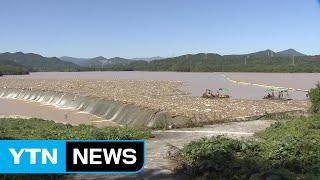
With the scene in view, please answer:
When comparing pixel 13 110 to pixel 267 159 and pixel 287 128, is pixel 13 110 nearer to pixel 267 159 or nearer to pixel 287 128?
pixel 287 128

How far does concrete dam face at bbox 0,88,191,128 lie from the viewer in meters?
29.9

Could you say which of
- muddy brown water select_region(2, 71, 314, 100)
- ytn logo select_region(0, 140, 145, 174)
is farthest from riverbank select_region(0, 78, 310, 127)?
ytn logo select_region(0, 140, 145, 174)

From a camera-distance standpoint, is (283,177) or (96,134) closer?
(283,177)

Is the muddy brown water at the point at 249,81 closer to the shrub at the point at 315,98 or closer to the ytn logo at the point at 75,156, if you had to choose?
Result: the shrub at the point at 315,98

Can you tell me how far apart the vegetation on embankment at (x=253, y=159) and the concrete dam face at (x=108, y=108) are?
8.63 m

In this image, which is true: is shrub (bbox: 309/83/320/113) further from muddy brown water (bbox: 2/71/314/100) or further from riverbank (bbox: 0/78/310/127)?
muddy brown water (bbox: 2/71/314/100)

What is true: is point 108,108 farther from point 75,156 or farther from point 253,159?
point 75,156

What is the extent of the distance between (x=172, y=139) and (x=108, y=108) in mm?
25058

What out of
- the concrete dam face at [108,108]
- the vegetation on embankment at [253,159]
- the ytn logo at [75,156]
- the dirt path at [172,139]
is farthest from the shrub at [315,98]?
the ytn logo at [75,156]

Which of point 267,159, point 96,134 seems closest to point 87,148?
point 267,159

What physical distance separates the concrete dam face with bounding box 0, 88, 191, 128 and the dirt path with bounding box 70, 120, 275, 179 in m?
2.38

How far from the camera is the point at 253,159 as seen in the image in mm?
12578

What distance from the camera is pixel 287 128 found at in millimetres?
19000

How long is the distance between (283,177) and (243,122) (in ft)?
45.2
